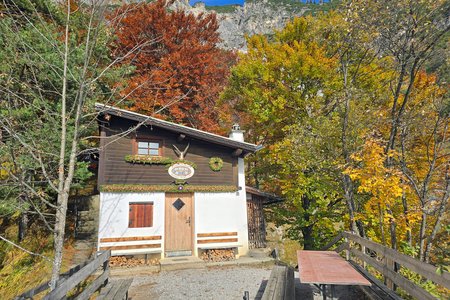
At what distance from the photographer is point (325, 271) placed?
16.2 feet

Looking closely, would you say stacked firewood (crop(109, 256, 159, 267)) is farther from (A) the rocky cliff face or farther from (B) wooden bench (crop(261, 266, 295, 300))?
(A) the rocky cliff face

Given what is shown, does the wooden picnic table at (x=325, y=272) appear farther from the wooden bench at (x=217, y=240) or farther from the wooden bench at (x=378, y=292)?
the wooden bench at (x=217, y=240)

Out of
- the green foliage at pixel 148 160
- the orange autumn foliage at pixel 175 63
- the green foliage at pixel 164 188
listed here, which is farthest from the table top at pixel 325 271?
the orange autumn foliage at pixel 175 63

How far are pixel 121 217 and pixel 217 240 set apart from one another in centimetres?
404

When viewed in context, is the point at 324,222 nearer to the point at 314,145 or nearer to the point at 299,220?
the point at 299,220

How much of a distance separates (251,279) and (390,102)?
10.2 m

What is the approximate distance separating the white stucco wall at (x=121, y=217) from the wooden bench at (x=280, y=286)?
601 cm

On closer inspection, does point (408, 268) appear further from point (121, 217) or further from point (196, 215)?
point (121, 217)

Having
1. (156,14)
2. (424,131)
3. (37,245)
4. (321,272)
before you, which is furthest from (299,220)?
(156,14)

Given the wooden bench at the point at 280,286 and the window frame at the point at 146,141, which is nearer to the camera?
the wooden bench at the point at 280,286

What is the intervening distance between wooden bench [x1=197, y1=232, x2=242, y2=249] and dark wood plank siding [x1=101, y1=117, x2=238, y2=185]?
2.25 metres

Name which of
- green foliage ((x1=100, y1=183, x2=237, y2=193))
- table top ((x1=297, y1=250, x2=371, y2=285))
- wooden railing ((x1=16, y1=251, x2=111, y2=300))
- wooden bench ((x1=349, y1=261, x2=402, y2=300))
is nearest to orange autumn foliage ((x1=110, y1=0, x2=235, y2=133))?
green foliage ((x1=100, y1=183, x2=237, y2=193))

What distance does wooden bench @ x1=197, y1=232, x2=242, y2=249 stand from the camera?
11742mm

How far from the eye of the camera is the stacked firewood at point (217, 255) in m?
11.6
